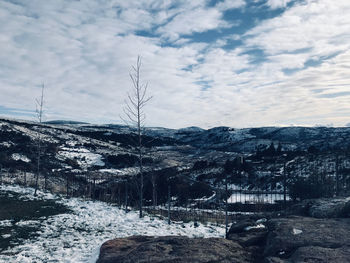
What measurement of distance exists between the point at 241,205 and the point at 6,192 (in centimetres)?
1779

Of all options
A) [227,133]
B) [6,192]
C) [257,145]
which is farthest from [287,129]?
[6,192]

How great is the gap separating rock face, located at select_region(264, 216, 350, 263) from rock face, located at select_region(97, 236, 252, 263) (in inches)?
31.6

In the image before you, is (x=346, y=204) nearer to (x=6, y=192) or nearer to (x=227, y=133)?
(x=6, y=192)

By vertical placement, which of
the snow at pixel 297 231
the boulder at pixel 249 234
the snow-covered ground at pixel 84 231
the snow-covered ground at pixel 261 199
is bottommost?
the snow-covered ground at pixel 261 199

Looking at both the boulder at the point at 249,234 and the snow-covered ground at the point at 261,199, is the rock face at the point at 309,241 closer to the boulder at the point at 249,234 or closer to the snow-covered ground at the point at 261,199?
the boulder at the point at 249,234

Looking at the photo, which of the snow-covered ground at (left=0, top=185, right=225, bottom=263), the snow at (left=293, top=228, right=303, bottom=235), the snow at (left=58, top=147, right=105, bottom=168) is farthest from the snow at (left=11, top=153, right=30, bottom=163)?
the snow at (left=293, top=228, right=303, bottom=235)

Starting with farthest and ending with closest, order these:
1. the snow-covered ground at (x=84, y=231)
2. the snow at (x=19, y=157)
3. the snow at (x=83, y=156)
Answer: the snow at (x=83, y=156), the snow at (x=19, y=157), the snow-covered ground at (x=84, y=231)

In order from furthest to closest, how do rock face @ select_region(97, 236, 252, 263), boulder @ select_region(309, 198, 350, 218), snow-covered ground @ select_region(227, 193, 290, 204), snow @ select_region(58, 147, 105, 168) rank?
snow @ select_region(58, 147, 105, 168) → snow-covered ground @ select_region(227, 193, 290, 204) → boulder @ select_region(309, 198, 350, 218) → rock face @ select_region(97, 236, 252, 263)

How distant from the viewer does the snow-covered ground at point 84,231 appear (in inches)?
338

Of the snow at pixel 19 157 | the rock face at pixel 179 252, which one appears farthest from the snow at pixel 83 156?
the rock face at pixel 179 252

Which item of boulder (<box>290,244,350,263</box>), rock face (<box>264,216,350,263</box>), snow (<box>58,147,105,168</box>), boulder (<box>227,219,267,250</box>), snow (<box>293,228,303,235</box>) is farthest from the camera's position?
snow (<box>58,147,105,168</box>)

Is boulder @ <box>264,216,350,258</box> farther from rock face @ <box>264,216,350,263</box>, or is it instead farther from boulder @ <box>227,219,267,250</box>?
boulder @ <box>227,219,267,250</box>

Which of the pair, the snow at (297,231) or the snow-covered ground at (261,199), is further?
the snow-covered ground at (261,199)

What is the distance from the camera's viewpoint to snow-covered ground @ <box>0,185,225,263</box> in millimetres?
8594
